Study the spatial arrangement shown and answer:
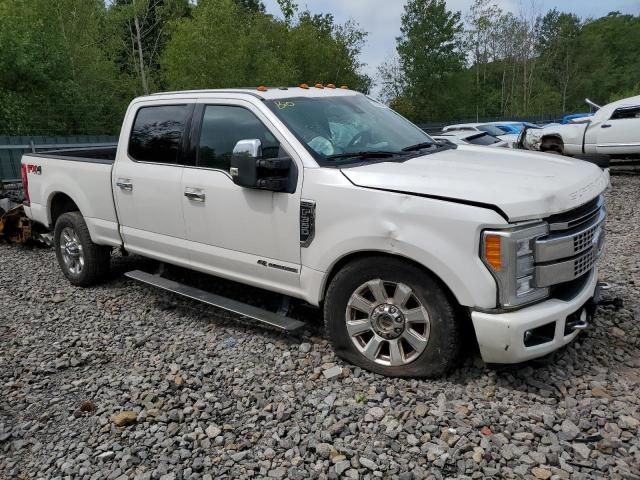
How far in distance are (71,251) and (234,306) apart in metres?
2.65

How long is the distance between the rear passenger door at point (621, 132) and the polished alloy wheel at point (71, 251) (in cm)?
1188

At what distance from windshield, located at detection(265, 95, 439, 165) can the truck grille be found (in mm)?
1248

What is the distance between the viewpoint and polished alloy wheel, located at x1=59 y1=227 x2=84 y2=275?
5840 mm

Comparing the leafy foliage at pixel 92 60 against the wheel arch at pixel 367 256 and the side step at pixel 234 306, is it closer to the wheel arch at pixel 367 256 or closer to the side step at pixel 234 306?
the side step at pixel 234 306

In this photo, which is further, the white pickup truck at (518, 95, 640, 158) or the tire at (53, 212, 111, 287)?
the white pickup truck at (518, 95, 640, 158)

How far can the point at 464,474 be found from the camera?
8.87ft

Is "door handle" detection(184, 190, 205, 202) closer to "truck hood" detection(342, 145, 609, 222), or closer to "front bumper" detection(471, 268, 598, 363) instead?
"truck hood" detection(342, 145, 609, 222)

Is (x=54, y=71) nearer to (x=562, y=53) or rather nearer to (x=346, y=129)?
(x=346, y=129)

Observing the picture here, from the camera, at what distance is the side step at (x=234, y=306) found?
12.9 ft

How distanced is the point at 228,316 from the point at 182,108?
183 centimetres

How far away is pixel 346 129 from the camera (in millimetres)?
4191

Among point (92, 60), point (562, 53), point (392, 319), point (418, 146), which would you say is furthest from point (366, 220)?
point (562, 53)

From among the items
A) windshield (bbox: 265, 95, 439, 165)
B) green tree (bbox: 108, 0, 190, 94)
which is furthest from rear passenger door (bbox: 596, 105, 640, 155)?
green tree (bbox: 108, 0, 190, 94)

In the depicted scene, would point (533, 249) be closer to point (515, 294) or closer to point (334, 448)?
point (515, 294)
